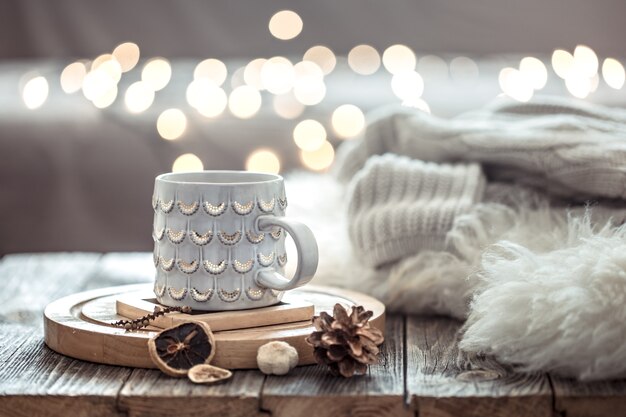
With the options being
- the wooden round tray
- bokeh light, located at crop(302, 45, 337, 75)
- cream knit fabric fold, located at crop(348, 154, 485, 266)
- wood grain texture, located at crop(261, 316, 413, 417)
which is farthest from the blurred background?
wood grain texture, located at crop(261, 316, 413, 417)

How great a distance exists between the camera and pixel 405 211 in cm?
97

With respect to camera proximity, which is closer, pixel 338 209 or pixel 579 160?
pixel 579 160

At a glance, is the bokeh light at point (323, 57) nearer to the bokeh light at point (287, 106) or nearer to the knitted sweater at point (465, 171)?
the bokeh light at point (287, 106)

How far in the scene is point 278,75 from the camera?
2.06 m

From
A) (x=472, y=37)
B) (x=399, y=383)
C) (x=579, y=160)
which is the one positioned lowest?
(x=399, y=383)

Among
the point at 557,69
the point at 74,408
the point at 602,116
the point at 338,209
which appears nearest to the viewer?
the point at 74,408

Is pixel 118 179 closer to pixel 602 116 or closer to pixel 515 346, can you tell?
pixel 602 116

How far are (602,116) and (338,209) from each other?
36 centimetres

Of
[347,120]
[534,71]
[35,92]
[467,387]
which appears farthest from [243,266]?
[35,92]

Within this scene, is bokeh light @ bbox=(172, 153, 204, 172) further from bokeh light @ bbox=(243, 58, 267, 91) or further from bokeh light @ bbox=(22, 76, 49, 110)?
bokeh light @ bbox=(22, 76, 49, 110)

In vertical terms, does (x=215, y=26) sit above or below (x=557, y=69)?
above

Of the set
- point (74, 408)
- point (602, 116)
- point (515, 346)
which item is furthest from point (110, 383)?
point (602, 116)

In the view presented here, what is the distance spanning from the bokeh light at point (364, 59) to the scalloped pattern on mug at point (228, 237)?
134 cm

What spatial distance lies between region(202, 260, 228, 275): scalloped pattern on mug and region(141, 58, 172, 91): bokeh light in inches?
55.1
